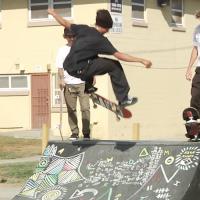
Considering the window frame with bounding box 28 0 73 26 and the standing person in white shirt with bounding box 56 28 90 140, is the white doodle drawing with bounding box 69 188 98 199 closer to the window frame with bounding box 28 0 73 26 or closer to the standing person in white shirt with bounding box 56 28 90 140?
the standing person in white shirt with bounding box 56 28 90 140

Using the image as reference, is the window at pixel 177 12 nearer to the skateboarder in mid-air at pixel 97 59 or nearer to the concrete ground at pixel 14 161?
the concrete ground at pixel 14 161

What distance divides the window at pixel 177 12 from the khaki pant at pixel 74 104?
13.7 meters

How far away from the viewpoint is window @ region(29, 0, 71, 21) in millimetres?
21961

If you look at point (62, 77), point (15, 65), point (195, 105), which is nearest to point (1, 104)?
point (15, 65)

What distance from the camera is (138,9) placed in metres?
22.6

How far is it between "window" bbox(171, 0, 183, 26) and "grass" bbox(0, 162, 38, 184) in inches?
509

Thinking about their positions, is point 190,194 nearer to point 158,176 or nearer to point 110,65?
point 158,176

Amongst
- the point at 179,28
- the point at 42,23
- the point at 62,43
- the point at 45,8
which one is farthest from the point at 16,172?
the point at 179,28

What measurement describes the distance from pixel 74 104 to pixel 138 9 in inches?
483

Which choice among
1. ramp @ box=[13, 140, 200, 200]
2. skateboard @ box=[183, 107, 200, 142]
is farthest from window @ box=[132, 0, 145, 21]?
skateboard @ box=[183, 107, 200, 142]

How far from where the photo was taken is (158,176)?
739 cm

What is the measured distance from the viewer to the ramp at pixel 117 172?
7168 mm

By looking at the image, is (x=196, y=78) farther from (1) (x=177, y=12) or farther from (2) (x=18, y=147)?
(1) (x=177, y=12)

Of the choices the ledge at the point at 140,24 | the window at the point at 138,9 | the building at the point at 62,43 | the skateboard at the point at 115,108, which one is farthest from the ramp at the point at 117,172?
the window at the point at 138,9
